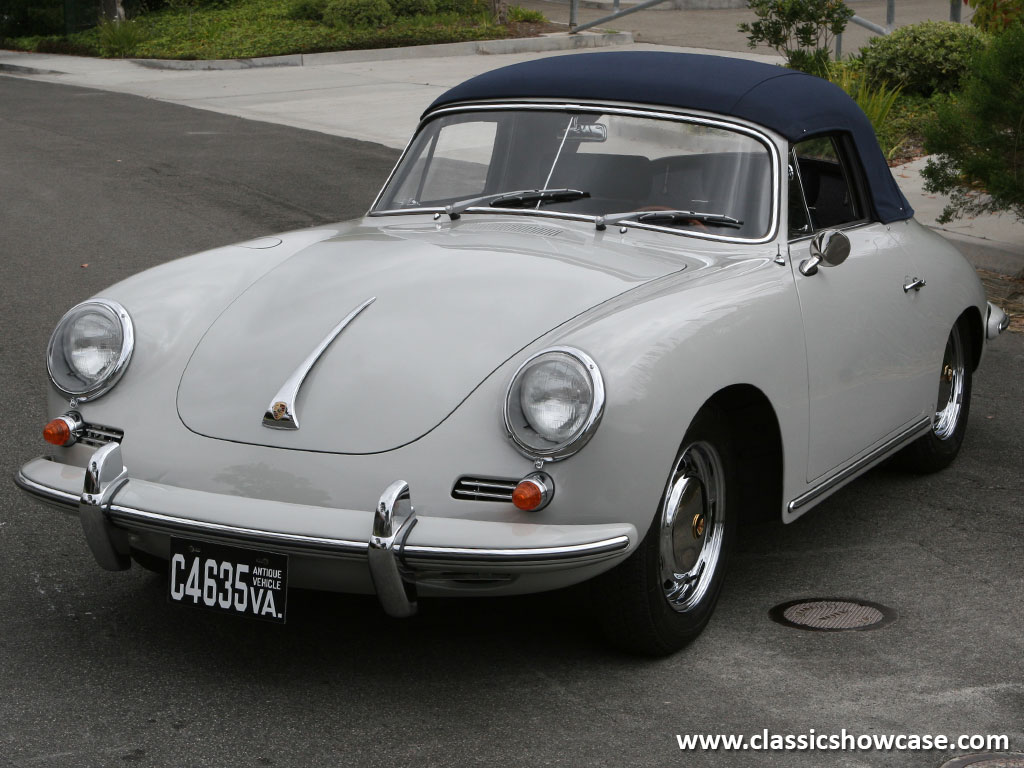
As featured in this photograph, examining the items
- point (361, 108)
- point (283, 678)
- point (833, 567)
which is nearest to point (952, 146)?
point (833, 567)

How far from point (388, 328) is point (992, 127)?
579cm

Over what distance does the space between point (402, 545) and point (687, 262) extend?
4.72 ft

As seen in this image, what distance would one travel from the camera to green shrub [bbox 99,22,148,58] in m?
23.7

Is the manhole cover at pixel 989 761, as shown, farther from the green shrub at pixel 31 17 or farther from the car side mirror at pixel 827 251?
the green shrub at pixel 31 17

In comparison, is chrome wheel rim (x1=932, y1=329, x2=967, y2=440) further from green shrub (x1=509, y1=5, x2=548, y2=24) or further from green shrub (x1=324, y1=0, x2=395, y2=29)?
green shrub (x1=509, y1=5, x2=548, y2=24)

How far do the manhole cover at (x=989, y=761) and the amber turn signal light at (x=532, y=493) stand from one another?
3.70 ft

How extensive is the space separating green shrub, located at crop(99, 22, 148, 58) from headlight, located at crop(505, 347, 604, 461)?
72.8 ft

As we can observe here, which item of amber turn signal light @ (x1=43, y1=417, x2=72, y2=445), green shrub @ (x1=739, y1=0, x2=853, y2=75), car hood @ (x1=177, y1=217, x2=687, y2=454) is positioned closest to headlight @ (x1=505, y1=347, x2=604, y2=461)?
car hood @ (x1=177, y1=217, x2=687, y2=454)

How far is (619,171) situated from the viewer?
14.7 feet

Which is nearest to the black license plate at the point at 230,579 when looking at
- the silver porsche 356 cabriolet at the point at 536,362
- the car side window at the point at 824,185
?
the silver porsche 356 cabriolet at the point at 536,362

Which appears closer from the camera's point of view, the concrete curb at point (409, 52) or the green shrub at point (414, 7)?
the concrete curb at point (409, 52)

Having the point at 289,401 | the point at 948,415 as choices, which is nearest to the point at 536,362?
the point at 289,401

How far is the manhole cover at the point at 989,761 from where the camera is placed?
10.2 ft

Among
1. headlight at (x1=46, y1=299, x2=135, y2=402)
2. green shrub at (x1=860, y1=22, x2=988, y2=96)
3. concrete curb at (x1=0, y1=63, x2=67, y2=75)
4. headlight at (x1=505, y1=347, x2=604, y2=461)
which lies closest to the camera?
headlight at (x1=505, y1=347, x2=604, y2=461)
